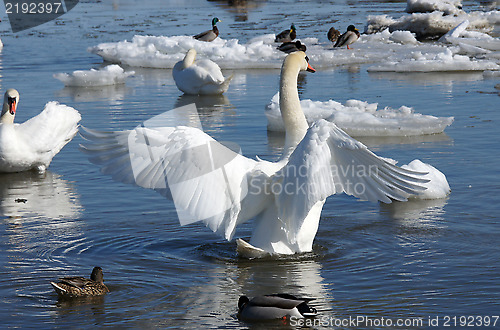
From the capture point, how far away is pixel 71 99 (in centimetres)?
1429

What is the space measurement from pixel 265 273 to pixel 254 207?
52 centimetres

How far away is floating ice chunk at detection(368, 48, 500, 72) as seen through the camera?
1620 centimetres

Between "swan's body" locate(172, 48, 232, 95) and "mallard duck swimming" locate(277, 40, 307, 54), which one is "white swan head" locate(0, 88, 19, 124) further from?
"mallard duck swimming" locate(277, 40, 307, 54)

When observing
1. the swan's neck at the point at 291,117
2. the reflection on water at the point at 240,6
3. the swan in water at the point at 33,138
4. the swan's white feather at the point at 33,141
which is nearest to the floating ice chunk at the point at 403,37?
the reflection on water at the point at 240,6

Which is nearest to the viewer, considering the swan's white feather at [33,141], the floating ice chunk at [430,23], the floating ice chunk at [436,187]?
the floating ice chunk at [436,187]

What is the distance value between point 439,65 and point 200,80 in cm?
518

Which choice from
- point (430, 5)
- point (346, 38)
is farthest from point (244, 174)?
point (430, 5)

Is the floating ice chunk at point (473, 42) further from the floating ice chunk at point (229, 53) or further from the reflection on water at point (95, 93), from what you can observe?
the reflection on water at point (95, 93)

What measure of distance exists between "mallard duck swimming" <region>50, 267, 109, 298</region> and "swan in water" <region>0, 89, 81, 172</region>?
14.1ft

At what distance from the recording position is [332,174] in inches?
228

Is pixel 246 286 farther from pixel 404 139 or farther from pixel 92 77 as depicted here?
pixel 92 77

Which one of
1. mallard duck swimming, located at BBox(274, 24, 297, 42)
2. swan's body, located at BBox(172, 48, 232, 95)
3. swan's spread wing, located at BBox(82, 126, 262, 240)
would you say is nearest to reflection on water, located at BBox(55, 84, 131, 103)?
swan's body, located at BBox(172, 48, 232, 95)
